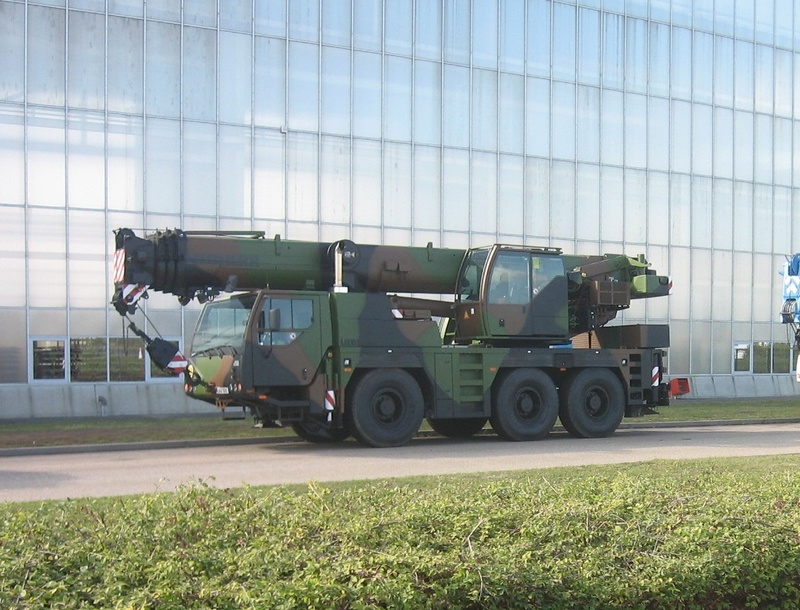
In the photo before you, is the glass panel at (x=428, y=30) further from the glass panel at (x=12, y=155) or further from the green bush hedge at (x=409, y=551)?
the green bush hedge at (x=409, y=551)

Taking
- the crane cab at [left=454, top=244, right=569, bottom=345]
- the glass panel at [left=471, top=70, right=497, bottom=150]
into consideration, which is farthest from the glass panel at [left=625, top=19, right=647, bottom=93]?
the crane cab at [left=454, top=244, right=569, bottom=345]

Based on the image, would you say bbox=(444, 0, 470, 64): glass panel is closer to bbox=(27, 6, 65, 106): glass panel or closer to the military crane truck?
bbox=(27, 6, 65, 106): glass panel

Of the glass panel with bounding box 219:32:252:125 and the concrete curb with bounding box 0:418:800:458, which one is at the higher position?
the glass panel with bounding box 219:32:252:125

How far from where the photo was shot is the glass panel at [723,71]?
1383 inches

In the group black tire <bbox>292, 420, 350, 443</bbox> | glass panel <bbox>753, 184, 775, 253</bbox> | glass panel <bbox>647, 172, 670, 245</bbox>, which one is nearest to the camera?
black tire <bbox>292, 420, 350, 443</bbox>

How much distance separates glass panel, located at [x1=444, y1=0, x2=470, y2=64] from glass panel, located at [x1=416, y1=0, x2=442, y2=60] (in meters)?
0.22

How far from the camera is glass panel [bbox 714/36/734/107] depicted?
35.1 meters

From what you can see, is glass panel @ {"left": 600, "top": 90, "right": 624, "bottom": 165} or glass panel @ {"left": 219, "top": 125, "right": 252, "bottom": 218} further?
glass panel @ {"left": 600, "top": 90, "right": 624, "bottom": 165}

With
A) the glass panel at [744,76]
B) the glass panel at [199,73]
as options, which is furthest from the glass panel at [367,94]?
the glass panel at [744,76]

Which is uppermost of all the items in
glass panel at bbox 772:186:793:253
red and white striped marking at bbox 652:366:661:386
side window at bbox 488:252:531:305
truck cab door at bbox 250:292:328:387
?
glass panel at bbox 772:186:793:253

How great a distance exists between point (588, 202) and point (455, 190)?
16.0 feet

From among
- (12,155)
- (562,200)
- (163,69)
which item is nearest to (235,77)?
(163,69)

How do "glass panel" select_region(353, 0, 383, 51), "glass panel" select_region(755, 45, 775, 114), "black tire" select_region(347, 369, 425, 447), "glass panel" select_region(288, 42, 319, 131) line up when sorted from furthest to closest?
"glass panel" select_region(755, 45, 775, 114)
"glass panel" select_region(353, 0, 383, 51)
"glass panel" select_region(288, 42, 319, 131)
"black tire" select_region(347, 369, 425, 447)

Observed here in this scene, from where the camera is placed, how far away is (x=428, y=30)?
29969 millimetres
